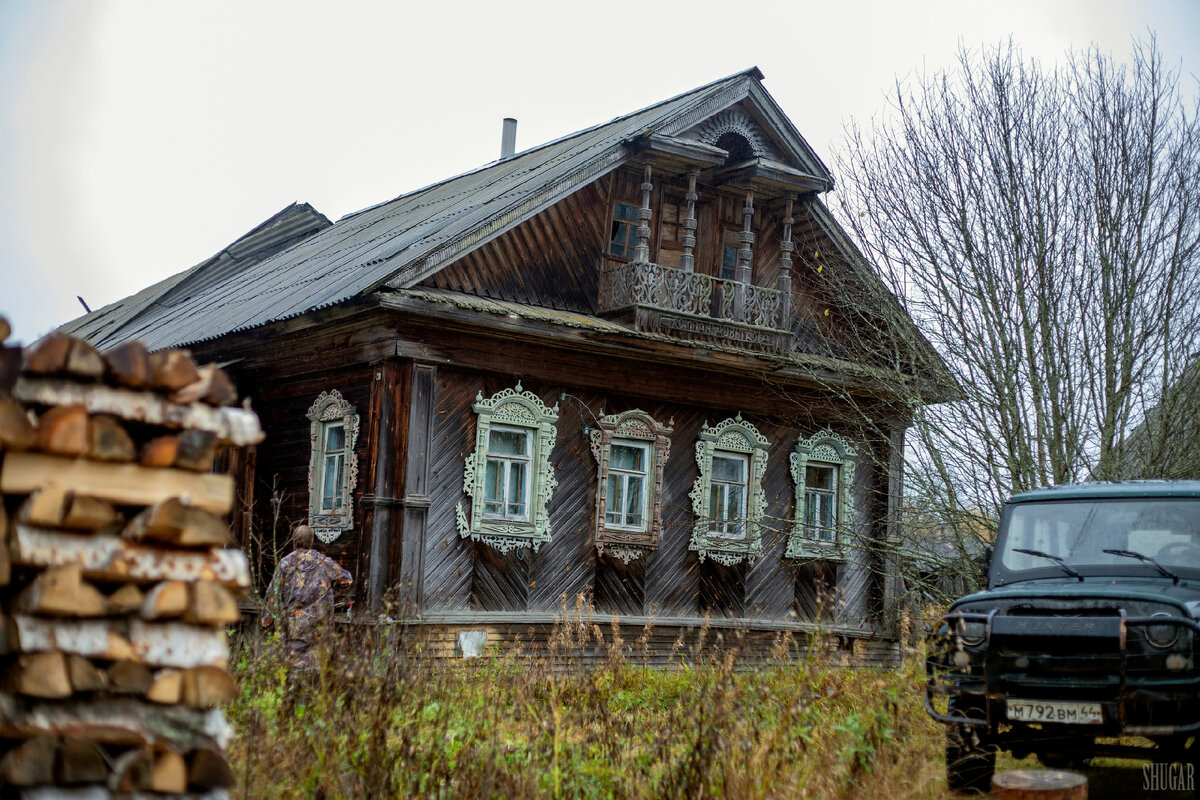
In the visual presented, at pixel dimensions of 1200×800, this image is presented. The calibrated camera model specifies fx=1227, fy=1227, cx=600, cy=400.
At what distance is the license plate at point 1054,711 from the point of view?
20.9 feet

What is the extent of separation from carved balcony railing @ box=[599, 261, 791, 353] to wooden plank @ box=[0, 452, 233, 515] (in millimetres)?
9490

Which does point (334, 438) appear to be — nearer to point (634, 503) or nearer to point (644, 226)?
point (634, 503)

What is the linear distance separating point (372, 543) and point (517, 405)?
7.01 feet

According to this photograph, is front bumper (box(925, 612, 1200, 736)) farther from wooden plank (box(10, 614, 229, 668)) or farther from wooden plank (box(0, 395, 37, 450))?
wooden plank (box(0, 395, 37, 450))

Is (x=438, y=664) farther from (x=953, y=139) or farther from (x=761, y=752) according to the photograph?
(x=953, y=139)

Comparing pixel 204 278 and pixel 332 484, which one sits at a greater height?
pixel 204 278

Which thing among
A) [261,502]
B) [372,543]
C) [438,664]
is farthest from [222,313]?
[438,664]

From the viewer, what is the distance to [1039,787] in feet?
18.0

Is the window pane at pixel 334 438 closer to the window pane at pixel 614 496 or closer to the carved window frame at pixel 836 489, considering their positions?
the window pane at pixel 614 496

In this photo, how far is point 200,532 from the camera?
3.94 meters

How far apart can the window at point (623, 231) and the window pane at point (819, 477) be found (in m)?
3.62

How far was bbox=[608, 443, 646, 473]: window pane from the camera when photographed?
1363 cm

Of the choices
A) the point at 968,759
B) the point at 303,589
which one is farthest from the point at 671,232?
the point at 968,759

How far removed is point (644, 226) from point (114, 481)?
1013 cm
